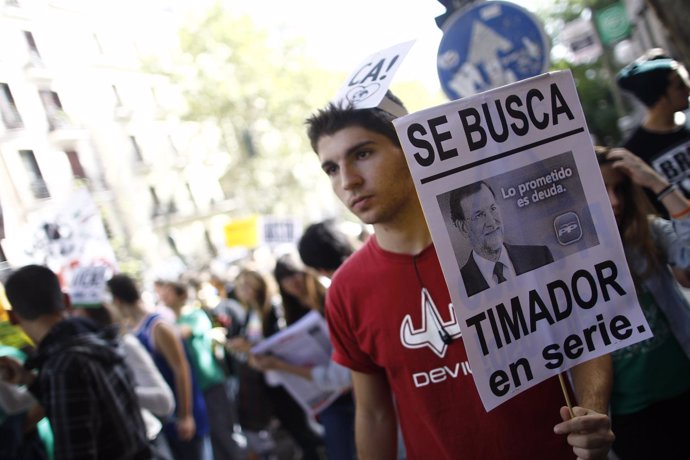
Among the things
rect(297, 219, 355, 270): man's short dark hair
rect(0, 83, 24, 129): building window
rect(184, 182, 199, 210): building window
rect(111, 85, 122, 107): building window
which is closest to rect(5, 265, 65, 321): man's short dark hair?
rect(0, 83, 24, 129): building window

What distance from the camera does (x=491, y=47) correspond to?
3869 millimetres

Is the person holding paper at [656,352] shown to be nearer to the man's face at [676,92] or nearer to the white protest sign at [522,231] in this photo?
the white protest sign at [522,231]

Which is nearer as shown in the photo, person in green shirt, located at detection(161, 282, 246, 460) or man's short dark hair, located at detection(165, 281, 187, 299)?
person in green shirt, located at detection(161, 282, 246, 460)

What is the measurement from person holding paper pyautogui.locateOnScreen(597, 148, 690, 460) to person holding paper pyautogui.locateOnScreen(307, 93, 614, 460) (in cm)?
66

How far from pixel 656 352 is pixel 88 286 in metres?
3.74

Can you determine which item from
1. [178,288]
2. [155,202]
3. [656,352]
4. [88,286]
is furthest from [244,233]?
[155,202]

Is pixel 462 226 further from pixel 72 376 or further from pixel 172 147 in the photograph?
pixel 172 147

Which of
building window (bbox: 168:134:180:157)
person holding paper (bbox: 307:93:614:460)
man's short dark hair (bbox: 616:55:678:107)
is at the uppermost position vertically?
building window (bbox: 168:134:180:157)

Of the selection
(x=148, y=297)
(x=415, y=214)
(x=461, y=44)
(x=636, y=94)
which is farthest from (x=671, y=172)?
A: (x=148, y=297)

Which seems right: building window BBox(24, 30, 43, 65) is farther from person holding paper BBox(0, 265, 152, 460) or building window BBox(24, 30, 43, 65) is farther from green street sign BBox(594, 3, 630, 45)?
green street sign BBox(594, 3, 630, 45)

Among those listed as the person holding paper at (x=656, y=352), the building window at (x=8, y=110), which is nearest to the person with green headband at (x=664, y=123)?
the person holding paper at (x=656, y=352)

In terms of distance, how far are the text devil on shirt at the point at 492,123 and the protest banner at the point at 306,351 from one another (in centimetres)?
239

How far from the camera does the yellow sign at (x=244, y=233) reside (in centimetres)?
1412

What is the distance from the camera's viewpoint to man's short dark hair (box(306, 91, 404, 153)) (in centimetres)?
209
